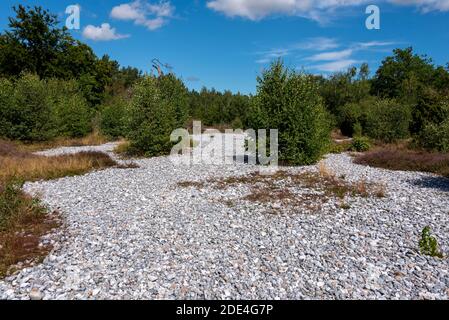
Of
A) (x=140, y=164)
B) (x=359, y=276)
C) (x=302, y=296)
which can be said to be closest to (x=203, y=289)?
(x=302, y=296)

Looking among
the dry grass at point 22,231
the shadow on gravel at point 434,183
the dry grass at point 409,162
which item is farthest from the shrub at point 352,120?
the dry grass at point 22,231

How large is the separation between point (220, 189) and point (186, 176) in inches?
111

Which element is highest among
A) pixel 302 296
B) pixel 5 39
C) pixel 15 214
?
pixel 5 39

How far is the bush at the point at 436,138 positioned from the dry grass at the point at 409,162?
2.21m

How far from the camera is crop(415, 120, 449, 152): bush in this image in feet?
58.4

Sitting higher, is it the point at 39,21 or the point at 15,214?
the point at 39,21

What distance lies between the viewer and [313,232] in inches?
286

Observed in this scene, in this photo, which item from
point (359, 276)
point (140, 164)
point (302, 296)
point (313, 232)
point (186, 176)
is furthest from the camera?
point (140, 164)

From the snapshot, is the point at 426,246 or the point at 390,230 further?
the point at 390,230

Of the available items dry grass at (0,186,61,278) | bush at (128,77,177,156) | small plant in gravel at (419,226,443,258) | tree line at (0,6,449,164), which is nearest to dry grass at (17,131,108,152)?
tree line at (0,6,449,164)

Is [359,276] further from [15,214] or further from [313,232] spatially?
[15,214]

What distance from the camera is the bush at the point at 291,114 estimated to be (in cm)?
1569

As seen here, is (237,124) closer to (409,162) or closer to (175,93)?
(175,93)

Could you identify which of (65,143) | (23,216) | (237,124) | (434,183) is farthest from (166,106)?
(237,124)
